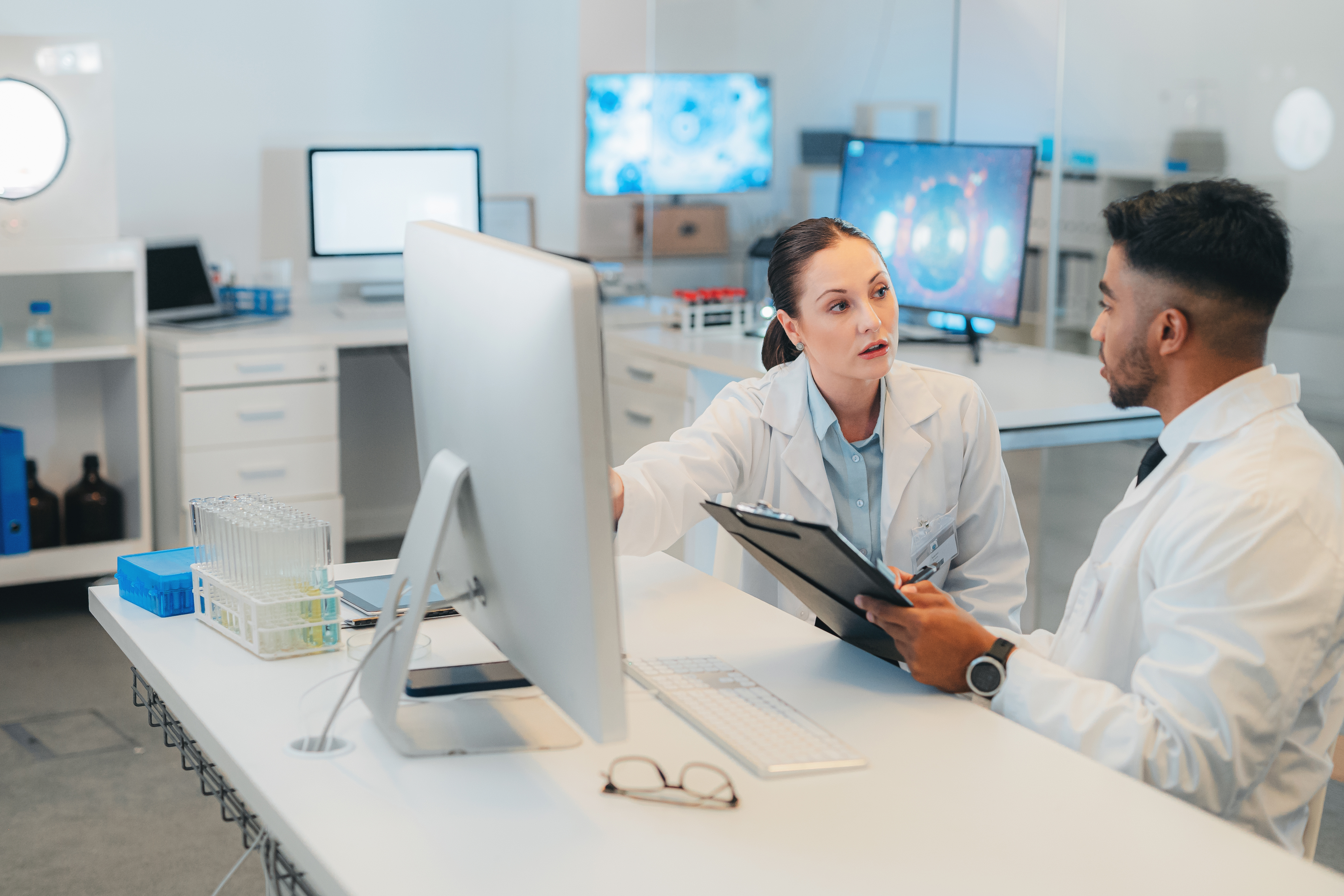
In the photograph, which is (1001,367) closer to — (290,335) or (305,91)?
(290,335)

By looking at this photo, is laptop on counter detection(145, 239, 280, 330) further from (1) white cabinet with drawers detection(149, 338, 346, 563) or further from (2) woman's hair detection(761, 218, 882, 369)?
(2) woman's hair detection(761, 218, 882, 369)

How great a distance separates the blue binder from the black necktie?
317 cm

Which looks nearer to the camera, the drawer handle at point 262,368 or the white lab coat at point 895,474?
the white lab coat at point 895,474

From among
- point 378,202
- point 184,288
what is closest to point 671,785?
point 184,288

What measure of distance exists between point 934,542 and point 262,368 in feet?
7.93

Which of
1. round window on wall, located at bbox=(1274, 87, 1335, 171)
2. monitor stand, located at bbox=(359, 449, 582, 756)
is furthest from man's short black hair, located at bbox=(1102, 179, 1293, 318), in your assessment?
round window on wall, located at bbox=(1274, 87, 1335, 171)

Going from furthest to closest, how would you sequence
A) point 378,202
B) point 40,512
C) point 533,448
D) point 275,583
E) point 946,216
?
point 378,202 < point 40,512 < point 946,216 < point 275,583 < point 533,448

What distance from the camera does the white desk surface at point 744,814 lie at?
103 centimetres

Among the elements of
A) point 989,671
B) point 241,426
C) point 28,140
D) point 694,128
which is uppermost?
point 694,128

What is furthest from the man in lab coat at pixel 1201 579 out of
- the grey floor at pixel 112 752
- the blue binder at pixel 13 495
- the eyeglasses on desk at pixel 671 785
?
the blue binder at pixel 13 495

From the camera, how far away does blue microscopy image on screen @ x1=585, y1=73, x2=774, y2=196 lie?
447 centimetres

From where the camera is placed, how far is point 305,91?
437 centimetres

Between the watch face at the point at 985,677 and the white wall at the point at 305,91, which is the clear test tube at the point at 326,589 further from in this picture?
the white wall at the point at 305,91

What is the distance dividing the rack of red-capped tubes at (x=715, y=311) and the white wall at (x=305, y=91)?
1136 millimetres
